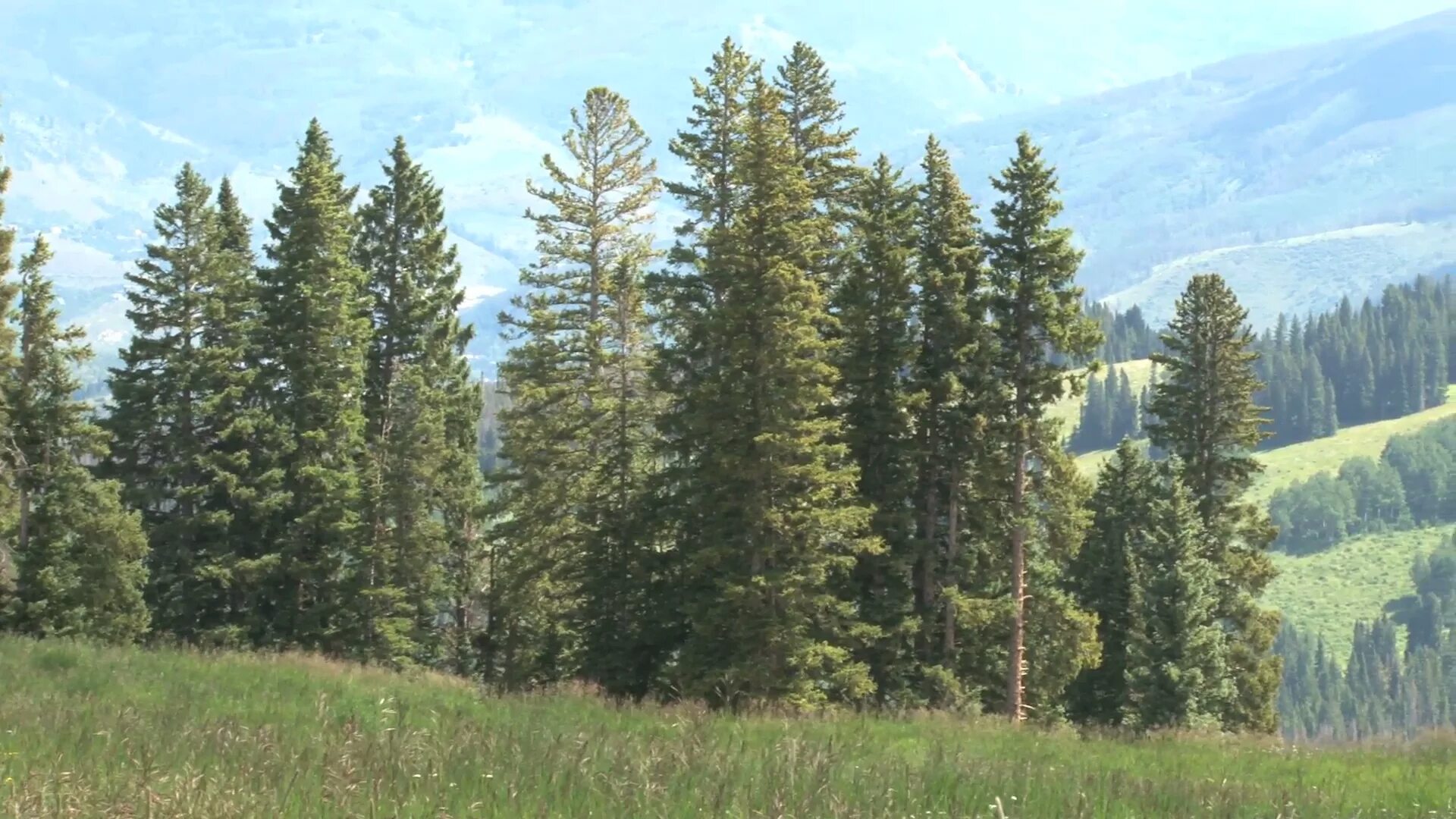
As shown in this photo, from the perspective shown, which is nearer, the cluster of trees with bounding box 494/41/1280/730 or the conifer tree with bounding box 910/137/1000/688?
the cluster of trees with bounding box 494/41/1280/730

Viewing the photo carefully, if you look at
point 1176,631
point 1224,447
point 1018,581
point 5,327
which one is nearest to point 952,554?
point 1018,581

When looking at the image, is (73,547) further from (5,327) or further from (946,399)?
(946,399)

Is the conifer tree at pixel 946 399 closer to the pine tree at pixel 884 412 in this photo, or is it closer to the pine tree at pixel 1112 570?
the pine tree at pixel 884 412

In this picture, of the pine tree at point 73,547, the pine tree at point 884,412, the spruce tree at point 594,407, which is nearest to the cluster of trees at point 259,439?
the pine tree at point 73,547

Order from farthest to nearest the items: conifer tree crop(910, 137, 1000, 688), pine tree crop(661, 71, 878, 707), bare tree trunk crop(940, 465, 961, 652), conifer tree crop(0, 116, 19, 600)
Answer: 1. conifer tree crop(0, 116, 19, 600)
2. bare tree trunk crop(940, 465, 961, 652)
3. conifer tree crop(910, 137, 1000, 688)
4. pine tree crop(661, 71, 878, 707)

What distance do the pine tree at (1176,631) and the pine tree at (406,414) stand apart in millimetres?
23754

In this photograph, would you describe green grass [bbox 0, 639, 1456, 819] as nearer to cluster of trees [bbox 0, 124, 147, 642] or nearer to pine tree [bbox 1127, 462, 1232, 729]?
cluster of trees [bbox 0, 124, 147, 642]

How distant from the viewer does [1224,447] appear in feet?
160

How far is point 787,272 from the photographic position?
102 feet

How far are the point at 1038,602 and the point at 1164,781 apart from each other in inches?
1154

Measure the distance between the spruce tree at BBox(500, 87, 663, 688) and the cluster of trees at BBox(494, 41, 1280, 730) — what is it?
125mm

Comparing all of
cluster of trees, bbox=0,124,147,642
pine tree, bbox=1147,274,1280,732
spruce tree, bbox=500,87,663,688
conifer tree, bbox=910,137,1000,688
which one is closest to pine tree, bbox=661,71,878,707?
spruce tree, bbox=500,87,663,688

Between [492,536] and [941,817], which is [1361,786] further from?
[492,536]

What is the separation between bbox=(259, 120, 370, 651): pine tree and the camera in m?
44.1
